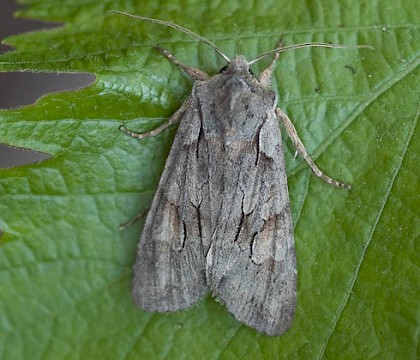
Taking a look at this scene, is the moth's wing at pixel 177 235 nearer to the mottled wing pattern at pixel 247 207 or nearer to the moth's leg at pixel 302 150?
the mottled wing pattern at pixel 247 207

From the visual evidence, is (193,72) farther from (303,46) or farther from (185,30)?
(303,46)

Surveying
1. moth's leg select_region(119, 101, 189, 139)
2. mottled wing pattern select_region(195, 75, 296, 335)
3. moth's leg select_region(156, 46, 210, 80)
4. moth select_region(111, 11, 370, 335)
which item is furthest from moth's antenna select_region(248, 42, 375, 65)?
moth's leg select_region(119, 101, 189, 139)

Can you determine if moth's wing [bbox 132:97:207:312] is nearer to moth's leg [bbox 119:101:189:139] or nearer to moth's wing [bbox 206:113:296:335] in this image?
moth's leg [bbox 119:101:189:139]

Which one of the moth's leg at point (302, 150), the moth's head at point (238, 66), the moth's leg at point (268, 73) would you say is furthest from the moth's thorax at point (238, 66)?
the moth's leg at point (302, 150)

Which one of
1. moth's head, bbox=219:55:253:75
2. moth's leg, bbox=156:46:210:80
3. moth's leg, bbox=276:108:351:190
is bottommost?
moth's leg, bbox=276:108:351:190

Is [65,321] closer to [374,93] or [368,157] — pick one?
[368,157]

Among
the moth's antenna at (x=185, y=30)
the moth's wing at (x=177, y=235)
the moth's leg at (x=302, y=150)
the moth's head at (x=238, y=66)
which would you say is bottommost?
the moth's wing at (x=177, y=235)

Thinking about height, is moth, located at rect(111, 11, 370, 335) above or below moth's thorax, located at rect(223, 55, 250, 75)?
below
